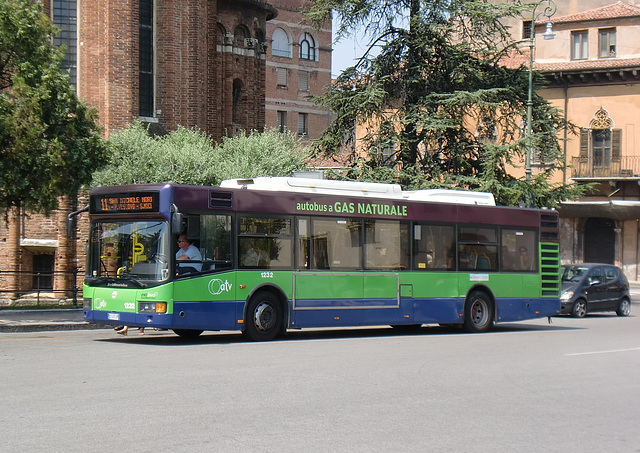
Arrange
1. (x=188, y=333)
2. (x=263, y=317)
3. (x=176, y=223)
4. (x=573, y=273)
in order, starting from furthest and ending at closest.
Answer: (x=573, y=273), (x=188, y=333), (x=263, y=317), (x=176, y=223)

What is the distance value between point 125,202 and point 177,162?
603 inches

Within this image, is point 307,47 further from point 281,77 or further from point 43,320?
point 43,320

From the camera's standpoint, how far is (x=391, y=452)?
6.77m

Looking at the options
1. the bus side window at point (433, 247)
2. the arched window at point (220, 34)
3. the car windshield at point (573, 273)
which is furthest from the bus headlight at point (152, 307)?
the arched window at point (220, 34)

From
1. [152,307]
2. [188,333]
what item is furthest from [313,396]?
[188,333]

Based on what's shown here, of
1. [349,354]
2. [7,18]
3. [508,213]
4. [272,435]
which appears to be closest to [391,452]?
[272,435]

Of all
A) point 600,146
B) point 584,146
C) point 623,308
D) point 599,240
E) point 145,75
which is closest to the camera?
point 623,308

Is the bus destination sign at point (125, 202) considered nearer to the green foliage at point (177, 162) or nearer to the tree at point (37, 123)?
the tree at point (37, 123)

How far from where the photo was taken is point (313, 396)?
9367mm

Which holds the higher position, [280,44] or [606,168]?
[280,44]

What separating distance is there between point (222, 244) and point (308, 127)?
5725 cm

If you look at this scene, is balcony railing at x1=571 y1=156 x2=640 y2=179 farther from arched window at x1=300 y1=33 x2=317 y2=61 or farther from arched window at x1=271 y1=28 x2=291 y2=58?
arched window at x1=300 y1=33 x2=317 y2=61

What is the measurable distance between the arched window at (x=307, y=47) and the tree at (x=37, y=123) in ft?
175

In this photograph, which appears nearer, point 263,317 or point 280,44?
point 263,317
